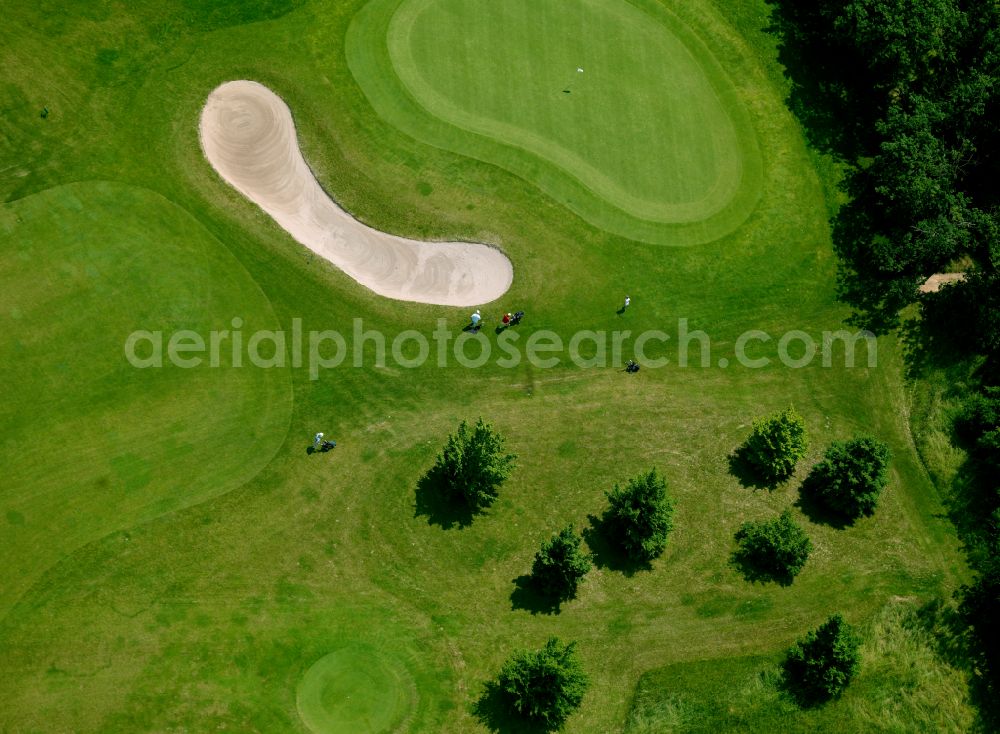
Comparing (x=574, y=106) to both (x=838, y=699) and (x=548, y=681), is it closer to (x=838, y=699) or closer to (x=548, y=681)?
(x=548, y=681)

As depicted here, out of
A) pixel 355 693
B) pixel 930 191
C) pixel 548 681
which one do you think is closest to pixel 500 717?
pixel 548 681

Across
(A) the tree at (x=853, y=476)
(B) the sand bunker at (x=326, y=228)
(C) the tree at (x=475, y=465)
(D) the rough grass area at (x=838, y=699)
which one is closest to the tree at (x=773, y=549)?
(A) the tree at (x=853, y=476)

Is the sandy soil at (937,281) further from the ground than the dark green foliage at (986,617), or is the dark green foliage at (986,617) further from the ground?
the sandy soil at (937,281)

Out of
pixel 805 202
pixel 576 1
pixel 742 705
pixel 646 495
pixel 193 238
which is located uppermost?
pixel 576 1

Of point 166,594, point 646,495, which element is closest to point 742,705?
point 646,495

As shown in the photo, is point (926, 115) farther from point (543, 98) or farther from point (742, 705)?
point (742, 705)

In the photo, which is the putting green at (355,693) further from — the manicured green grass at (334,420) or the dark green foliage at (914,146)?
the dark green foliage at (914,146)
